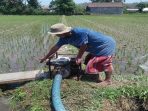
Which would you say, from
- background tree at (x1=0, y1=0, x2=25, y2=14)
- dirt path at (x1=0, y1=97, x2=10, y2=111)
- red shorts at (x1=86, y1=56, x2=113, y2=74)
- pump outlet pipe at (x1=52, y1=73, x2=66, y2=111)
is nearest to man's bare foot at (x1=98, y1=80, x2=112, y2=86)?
red shorts at (x1=86, y1=56, x2=113, y2=74)

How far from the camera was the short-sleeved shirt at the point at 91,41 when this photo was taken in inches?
243

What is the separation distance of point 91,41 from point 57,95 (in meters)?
1.38

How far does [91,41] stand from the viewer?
6.29 metres

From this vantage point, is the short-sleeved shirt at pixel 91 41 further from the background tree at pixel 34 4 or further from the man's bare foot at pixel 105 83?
the background tree at pixel 34 4

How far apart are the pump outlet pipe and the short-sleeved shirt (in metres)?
0.60

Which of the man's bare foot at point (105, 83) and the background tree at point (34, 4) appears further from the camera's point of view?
the background tree at point (34, 4)

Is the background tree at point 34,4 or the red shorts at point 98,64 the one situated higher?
the red shorts at point 98,64

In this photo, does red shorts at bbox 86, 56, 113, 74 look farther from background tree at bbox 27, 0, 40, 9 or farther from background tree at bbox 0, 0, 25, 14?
background tree at bbox 27, 0, 40, 9

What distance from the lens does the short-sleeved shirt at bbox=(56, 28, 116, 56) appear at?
20.2ft

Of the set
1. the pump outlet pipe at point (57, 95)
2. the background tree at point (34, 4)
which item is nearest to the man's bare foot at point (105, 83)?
the pump outlet pipe at point (57, 95)

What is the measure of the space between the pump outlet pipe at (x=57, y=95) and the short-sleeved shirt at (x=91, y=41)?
1.95ft

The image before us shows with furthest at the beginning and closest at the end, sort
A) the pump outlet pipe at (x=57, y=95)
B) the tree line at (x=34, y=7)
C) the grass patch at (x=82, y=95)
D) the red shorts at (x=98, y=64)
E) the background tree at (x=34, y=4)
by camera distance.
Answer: the background tree at (x=34, y=4), the tree line at (x=34, y=7), the red shorts at (x=98, y=64), the grass patch at (x=82, y=95), the pump outlet pipe at (x=57, y=95)

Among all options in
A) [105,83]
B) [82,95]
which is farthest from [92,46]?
[82,95]

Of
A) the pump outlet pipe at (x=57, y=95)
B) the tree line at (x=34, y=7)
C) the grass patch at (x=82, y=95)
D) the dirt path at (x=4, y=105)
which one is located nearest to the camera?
the pump outlet pipe at (x=57, y=95)
